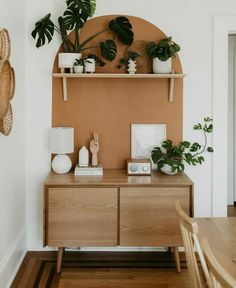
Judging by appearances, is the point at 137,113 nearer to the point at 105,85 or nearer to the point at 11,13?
the point at 105,85

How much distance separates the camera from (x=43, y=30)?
113 inches

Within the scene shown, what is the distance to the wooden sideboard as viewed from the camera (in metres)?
2.66

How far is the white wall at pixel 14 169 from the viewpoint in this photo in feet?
8.04

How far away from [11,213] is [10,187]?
21cm

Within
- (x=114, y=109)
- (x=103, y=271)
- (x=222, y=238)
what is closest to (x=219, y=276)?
(x=222, y=238)

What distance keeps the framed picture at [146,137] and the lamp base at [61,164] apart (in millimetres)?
596

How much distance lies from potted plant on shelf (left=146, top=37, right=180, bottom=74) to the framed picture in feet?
1.65

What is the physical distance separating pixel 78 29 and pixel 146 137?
1093 millimetres

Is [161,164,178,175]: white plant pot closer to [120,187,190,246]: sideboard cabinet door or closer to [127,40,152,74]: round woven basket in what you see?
[120,187,190,246]: sideboard cabinet door

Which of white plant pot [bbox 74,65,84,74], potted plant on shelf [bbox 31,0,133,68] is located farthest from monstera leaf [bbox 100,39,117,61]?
white plant pot [bbox 74,65,84,74]

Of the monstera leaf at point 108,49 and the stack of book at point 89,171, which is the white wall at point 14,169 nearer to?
the stack of book at point 89,171

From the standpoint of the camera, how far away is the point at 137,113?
3.16 meters

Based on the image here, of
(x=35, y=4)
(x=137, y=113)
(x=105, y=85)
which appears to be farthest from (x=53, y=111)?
(x=35, y=4)

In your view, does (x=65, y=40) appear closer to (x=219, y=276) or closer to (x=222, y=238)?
(x=222, y=238)
